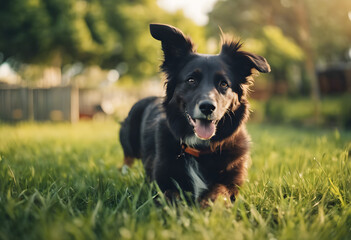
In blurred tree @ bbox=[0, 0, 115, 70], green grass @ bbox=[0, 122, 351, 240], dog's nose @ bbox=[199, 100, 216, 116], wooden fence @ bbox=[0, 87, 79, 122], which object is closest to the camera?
green grass @ bbox=[0, 122, 351, 240]

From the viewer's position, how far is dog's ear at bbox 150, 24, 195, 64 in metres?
2.75

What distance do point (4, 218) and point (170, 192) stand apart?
1244 millimetres

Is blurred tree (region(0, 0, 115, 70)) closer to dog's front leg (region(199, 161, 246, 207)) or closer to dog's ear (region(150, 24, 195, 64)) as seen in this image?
dog's ear (region(150, 24, 195, 64))

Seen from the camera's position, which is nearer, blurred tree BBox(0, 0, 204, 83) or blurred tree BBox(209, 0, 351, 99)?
blurred tree BBox(209, 0, 351, 99)

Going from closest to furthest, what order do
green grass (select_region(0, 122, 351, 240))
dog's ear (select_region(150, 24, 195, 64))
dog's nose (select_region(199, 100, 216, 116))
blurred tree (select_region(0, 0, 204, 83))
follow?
green grass (select_region(0, 122, 351, 240))
dog's nose (select_region(199, 100, 216, 116))
dog's ear (select_region(150, 24, 195, 64))
blurred tree (select_region(0, 0, 204, 83))

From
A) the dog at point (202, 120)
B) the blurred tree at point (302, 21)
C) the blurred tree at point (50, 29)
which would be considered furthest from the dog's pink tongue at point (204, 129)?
the blurred tree at point (50, 29)

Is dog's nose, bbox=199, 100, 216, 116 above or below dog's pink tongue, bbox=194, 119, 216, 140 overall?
above

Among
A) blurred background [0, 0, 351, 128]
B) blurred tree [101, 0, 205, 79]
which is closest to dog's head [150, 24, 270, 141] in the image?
blurred background [0, 0, 351, 128]

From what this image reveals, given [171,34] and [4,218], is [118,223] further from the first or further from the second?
[171,34]

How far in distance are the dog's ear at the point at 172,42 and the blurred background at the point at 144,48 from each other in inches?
239

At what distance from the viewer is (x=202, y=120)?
2.59 m

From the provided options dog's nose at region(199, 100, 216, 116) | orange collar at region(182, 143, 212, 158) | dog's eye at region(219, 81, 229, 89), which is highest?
dog's eye at region(219, 81, 229, 89)

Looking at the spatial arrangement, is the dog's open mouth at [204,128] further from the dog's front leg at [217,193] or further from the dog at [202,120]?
the dog's front leg at [217,193]

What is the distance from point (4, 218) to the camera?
6.09ft
